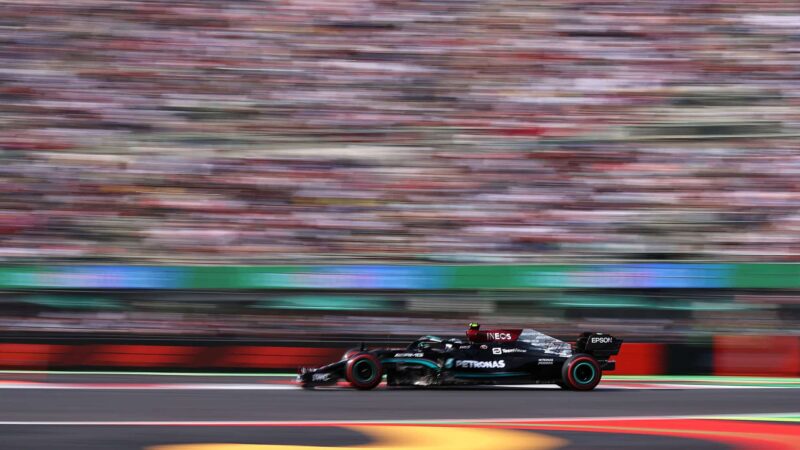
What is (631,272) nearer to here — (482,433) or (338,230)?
(338,230)

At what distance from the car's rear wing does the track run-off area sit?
1.23 feet

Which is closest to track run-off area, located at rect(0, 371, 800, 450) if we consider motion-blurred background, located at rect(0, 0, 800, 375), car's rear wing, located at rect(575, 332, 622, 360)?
car's rear wing, located at rect(575, 332, 622, 360)

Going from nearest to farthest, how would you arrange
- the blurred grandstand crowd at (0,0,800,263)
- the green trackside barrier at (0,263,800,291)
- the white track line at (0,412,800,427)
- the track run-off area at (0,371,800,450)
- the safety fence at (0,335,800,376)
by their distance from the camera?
1. the track run-off area at (0,371,800,450)
2. the white track line at (0,412,800,427)
3. the safety fence at (0,335,800,376)
4. the green trackside barrier at (0,263,800,291)
5. the blurred grandstand crowd at (0,0,800,263)

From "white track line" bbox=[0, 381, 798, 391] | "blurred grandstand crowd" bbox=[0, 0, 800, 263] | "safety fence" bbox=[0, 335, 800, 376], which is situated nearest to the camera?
"white track line" bbox=[0, 381, 798, 391]

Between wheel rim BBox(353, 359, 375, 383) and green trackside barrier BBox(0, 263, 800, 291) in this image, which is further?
green trackside barrier BBox(0, 263, 800, 291)

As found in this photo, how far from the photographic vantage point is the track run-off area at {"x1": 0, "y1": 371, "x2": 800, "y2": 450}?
272 inches

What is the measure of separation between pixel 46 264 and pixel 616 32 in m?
10.3

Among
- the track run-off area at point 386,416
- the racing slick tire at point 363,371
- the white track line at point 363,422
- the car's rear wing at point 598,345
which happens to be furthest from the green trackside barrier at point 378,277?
the white track line at point 363,422

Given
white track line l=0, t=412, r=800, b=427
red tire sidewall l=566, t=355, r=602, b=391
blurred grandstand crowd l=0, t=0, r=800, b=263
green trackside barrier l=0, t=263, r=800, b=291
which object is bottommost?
white track line l=0, t=412, r=800, b=427

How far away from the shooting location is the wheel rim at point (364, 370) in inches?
407

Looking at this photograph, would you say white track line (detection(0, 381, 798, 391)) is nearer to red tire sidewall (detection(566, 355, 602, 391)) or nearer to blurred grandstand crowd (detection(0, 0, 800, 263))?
red tire sidewall (detection(566, 355, 602, 391))

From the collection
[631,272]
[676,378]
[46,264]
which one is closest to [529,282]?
[631,272]

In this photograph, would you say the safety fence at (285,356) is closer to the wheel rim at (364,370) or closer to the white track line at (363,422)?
the wheel rim at (364,370)

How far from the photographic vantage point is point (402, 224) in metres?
15.5
